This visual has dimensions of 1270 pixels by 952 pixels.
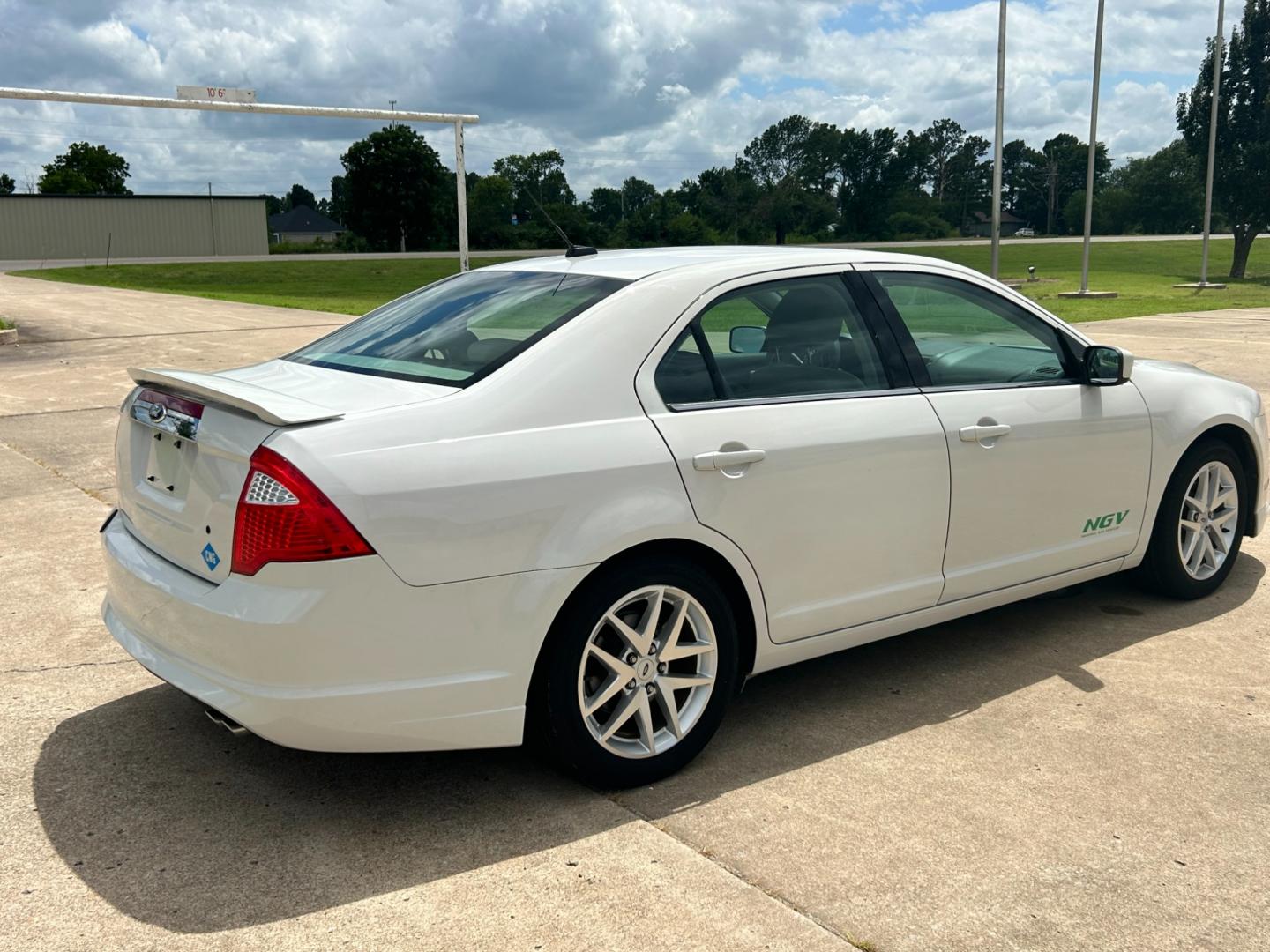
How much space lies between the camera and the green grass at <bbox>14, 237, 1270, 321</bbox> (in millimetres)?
28766

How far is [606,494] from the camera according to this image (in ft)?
10.9

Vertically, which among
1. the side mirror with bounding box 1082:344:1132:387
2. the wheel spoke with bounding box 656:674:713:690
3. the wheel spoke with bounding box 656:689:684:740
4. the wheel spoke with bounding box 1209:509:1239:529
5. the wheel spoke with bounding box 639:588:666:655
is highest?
the side mirror with bounding box 1082:344:1132:387

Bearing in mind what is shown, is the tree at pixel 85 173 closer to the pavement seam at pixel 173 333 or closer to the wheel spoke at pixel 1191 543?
the pavement seam at pixel 173 333

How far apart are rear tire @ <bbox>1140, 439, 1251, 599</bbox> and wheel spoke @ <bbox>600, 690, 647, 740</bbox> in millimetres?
2714

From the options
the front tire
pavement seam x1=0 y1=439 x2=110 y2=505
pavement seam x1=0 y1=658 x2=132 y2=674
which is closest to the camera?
the front tire

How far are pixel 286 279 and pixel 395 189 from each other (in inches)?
1589

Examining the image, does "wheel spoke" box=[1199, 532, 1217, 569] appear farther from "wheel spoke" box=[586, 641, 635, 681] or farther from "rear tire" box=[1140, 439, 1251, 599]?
"wheel spoke" box=[586, 641, 635, 681]

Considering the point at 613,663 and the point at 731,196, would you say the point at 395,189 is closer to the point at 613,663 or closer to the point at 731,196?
the point at 731,196

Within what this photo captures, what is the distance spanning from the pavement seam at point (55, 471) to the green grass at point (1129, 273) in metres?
11.3

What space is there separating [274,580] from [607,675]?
1006mm

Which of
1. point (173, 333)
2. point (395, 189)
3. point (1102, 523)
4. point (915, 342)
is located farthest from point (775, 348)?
point (395, 189)

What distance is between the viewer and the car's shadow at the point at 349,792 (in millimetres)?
3057

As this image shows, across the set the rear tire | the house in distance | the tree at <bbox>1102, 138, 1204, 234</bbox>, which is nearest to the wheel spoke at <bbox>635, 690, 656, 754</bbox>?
the rear tire

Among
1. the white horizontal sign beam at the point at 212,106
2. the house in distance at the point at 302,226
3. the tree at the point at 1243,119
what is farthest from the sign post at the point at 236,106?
the house in distance at the point at 302,226
